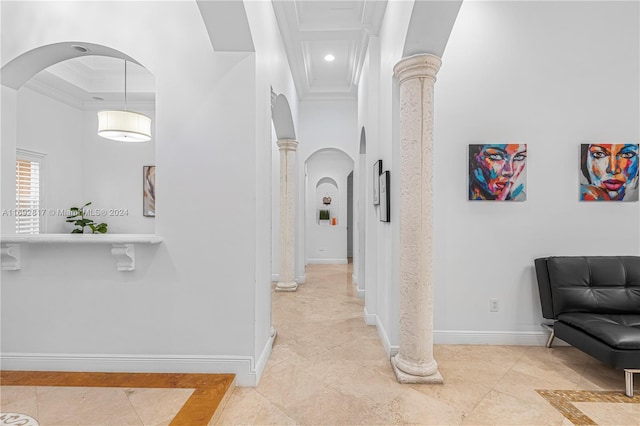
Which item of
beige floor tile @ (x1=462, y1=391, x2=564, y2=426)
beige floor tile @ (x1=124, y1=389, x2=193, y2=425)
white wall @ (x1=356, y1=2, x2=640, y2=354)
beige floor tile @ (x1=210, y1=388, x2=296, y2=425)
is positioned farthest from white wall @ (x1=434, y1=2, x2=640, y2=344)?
beige floor tile @ (x1=124, y1=389, x2=193, y2=425)

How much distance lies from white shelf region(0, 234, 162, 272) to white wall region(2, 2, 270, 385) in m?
0.07

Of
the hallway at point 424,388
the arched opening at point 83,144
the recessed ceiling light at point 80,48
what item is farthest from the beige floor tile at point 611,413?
the arched opening at point 83,144

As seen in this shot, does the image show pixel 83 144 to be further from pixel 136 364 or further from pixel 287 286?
pixel 136 364

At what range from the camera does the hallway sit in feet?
7.26

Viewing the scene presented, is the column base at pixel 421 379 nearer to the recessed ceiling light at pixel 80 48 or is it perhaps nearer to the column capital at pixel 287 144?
the recessed ceiling light at pixel 80 48

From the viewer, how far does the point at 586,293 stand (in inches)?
125

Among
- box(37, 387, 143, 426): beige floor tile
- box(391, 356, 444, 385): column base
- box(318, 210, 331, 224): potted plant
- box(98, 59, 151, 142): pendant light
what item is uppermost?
box(98, 59, 151, 142): pendant light

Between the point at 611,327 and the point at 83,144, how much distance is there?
7503 mm

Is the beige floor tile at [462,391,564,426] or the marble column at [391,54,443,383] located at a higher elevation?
the marble column at [391,54,443,383]

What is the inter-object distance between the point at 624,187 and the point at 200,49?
4033 mm

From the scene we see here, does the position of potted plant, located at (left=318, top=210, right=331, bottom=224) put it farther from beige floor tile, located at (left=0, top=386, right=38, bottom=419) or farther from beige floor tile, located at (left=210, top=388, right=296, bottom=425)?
beige floor tile, located at (left=0, top=386, right=38, bottom=419)

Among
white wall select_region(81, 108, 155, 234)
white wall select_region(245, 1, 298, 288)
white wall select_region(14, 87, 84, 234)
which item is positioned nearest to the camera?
white wall select_region(245, 1, 298, 288)

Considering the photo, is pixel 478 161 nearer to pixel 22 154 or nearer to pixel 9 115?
pixel 9 115

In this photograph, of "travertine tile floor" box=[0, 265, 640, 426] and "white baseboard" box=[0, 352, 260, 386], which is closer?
"travertine tile floor" box=[0, 265, 640, 426]
